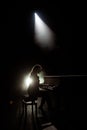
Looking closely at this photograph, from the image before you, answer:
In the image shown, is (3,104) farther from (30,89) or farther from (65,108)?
(65,108)

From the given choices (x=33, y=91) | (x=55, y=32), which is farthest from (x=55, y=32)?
(x=33, y=91)

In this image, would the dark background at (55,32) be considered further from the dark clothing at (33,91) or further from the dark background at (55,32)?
the dark clothing at (33,91)

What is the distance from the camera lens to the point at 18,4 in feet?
29.8

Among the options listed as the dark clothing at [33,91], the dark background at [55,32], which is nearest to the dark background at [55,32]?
the dark background at [55,32]

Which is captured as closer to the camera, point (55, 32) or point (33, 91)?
point (33, 91)

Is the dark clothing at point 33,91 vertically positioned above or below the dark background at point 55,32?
below

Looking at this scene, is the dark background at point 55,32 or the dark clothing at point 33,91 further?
the dark background at point 55,32

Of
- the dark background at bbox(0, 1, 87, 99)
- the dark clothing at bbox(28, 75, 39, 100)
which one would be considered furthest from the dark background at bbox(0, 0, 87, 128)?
the dark clothing at bbox(28, 75, 39, 100)

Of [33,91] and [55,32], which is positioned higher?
[55,32]

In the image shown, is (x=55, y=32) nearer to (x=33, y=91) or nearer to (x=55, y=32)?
(x=55, y=32)

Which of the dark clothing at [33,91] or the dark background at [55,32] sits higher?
the dark background at [55,32]

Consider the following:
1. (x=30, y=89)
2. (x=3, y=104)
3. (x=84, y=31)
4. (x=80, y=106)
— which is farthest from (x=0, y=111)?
(x=84, y=31)

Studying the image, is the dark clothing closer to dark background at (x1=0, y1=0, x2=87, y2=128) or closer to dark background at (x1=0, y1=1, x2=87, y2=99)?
dark background at (x1=0, y1=0, x2=87, y2=128)

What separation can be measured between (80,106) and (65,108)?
54cm
